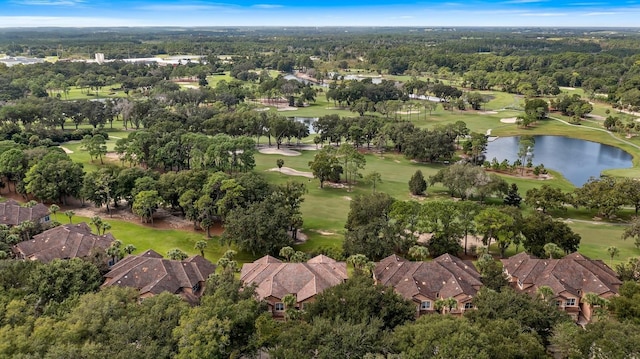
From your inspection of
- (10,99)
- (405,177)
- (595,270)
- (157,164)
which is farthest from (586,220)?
(10,99)

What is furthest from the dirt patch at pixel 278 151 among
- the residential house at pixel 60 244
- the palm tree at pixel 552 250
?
the palm tree at pixel 552 250

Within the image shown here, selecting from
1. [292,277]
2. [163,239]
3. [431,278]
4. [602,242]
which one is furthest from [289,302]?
[602,242]

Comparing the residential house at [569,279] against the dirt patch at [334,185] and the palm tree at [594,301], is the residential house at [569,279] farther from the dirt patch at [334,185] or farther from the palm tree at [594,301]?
the dirt patch at [334,185]

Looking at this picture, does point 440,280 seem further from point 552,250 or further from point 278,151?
point 278,151

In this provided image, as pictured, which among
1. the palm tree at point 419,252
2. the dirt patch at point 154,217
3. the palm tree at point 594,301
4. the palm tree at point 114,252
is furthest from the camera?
the dirt patch at point 154,217

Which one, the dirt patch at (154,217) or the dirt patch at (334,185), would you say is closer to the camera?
the dirt patch at (154,217)

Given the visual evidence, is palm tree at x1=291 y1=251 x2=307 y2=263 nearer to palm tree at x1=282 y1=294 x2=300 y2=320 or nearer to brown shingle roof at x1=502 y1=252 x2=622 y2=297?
palm tree at x1=282 y1=294 x2=300 y2=320

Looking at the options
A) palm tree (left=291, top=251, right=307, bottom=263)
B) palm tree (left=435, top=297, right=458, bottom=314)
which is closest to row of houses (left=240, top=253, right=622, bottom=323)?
palm tree (left=435, top=297, right=458, bottom=314)
